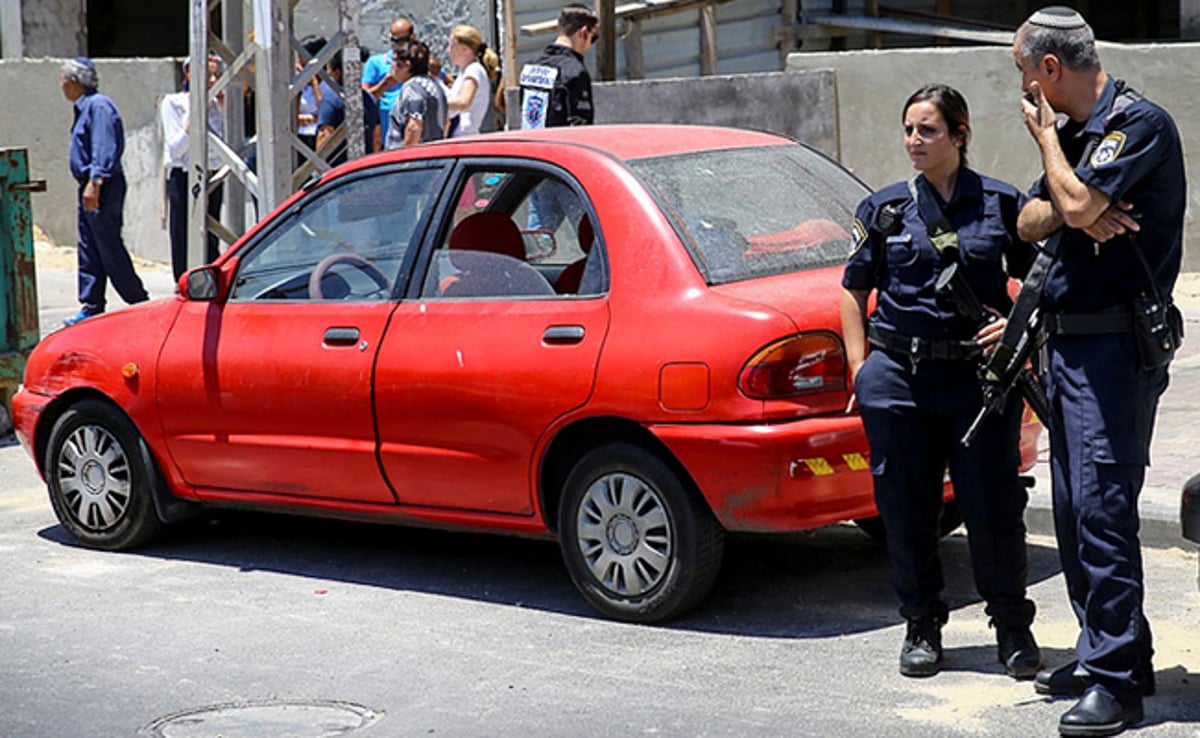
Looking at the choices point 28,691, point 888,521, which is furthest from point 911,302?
point 28,691

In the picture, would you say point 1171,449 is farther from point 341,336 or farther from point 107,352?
point 107,352

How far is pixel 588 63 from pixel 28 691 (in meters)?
11.9

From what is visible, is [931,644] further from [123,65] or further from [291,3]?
[123,65]

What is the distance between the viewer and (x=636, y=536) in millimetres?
6371

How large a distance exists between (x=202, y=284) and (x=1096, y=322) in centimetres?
358

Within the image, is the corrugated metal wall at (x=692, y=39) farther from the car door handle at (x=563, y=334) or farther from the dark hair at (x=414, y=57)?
the car door handle at (x=563, y=334)

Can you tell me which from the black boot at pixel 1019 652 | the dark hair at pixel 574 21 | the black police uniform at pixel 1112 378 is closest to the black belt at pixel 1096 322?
the black police uniform at pixel 1112 378

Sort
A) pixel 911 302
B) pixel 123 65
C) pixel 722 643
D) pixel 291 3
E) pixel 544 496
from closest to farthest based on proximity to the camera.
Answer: pixel 911 302 < pixel 722 643 < pixel 544 496 < pixel 291 3 < pixel 123 65

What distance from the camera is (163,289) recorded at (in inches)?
639

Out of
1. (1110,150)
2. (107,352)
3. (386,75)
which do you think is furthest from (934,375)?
(386,75)

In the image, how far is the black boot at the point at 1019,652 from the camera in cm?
568

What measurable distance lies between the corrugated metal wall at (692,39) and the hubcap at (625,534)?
10.4 metres

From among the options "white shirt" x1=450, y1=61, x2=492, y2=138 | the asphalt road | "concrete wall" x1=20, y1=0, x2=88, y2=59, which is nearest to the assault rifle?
the asphalt road

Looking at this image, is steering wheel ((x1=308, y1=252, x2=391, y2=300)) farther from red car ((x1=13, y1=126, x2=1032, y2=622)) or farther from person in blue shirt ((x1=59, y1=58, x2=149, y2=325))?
person in blue shirt ((x1=59, y1=58, x2=149, y2=325))
